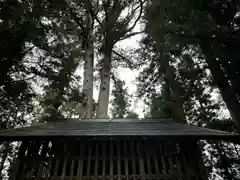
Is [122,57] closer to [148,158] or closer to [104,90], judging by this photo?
[104,90]

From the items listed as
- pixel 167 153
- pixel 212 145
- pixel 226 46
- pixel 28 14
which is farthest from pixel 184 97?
pixel 28 14

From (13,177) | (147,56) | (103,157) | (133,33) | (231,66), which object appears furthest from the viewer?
(133,33)

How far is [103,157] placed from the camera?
3.86 metres

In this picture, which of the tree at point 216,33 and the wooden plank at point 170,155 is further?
the tree at point 216,33

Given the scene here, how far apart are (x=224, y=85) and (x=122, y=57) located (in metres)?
6.41

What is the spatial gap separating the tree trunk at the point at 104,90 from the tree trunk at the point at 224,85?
422 centimetres

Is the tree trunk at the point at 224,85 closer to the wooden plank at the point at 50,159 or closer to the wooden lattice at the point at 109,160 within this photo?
the wooden lattice at the point at 109,160

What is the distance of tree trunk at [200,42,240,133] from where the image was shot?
198 inches

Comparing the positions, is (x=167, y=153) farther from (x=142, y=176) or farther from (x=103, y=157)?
(x=103, y=157)

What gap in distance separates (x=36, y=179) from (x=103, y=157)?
1.17m

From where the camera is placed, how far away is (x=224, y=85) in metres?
5.02

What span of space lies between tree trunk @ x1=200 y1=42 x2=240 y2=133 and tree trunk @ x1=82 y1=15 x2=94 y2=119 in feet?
14.4

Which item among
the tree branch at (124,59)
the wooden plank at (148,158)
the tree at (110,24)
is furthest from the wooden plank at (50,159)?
the tree branch at (124,59)

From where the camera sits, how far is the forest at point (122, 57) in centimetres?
484
